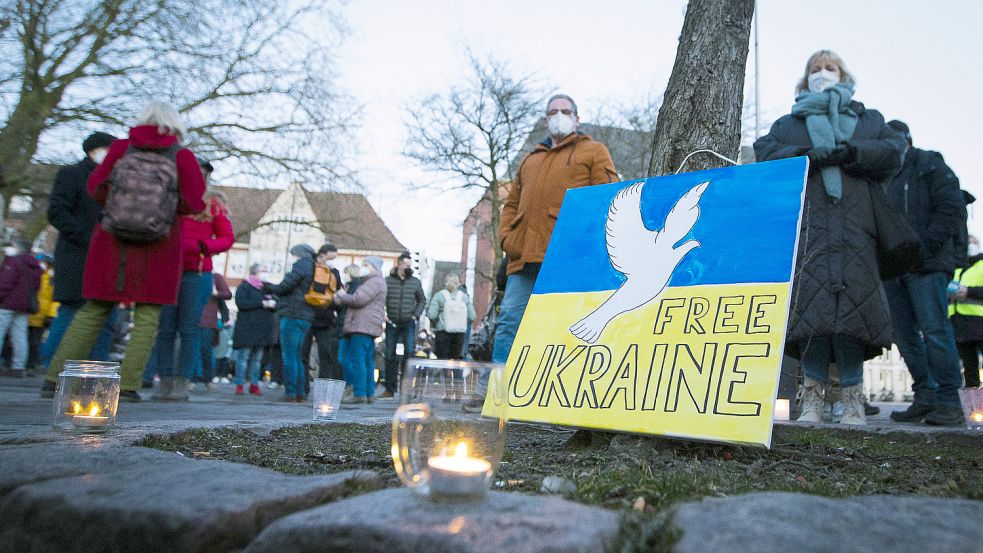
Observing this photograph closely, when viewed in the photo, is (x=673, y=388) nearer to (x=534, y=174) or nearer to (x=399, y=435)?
(x=399, y=435)

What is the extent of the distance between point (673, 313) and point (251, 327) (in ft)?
26.7

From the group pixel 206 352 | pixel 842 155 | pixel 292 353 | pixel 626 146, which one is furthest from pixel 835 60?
pixel 626 146

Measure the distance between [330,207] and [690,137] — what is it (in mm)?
15490

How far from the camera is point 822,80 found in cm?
445

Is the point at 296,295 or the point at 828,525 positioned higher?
the point at 296,295

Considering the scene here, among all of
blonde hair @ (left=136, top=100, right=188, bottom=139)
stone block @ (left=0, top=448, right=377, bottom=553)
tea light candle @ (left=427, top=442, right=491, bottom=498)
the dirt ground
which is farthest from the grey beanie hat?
tea light candle @ (left=427, top=442, right=491, bottom=498)

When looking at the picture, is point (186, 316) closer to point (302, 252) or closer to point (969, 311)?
point (302, 252)

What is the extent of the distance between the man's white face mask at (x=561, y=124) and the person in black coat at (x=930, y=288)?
2.18 metres

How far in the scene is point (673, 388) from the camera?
7.86ft

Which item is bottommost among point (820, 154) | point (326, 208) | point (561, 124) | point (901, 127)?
point (820, 154)

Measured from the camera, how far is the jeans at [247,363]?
970 cm

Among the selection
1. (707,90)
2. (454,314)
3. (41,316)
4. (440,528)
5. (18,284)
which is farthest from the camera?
(454,314)

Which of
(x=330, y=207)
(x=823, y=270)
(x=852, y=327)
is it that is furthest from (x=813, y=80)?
(x=330, y=207)

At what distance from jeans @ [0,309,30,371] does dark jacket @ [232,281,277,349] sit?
234 cm
